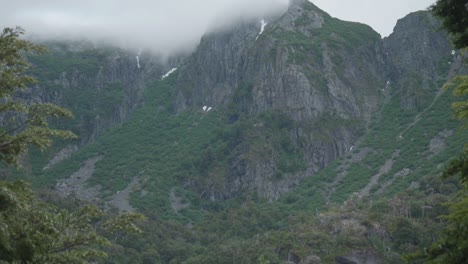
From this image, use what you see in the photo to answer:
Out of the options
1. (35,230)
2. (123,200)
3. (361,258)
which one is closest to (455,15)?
(35,230)

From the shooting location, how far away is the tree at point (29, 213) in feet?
57.5

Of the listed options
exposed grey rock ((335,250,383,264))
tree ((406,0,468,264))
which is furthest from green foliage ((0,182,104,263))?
exposed grey rock ((335,250,383,264))

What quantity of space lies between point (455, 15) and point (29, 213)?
46.6 feet

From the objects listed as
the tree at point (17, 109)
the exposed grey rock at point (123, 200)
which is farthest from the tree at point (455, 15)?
the exposed grey rock at point (123, 200)

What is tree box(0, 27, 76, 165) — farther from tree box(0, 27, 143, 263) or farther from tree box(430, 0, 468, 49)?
tree box(430, 0, 468, 49)

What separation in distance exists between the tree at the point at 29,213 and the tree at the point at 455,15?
12.7 m

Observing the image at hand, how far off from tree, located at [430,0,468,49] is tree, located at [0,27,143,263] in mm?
12697

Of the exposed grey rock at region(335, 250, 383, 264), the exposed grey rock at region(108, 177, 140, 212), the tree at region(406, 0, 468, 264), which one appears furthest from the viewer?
the exposed grey rock at region(108, 177, 140, 212)

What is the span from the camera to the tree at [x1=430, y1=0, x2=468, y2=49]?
16750mm

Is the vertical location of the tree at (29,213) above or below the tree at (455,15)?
below

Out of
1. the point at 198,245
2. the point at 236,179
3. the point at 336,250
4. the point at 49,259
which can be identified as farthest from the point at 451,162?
the point at 236,179

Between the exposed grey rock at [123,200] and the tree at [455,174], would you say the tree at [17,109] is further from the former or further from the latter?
the exposed grey rock at [123,200]

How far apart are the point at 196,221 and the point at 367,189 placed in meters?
49.2

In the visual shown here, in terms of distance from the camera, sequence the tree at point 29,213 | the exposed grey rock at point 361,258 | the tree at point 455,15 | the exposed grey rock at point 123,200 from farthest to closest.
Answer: the exposed grey rock at point 123,200 → the exposed grey rock at point 361,258 → the tree at point 29,213 → the tree at point 455,15
